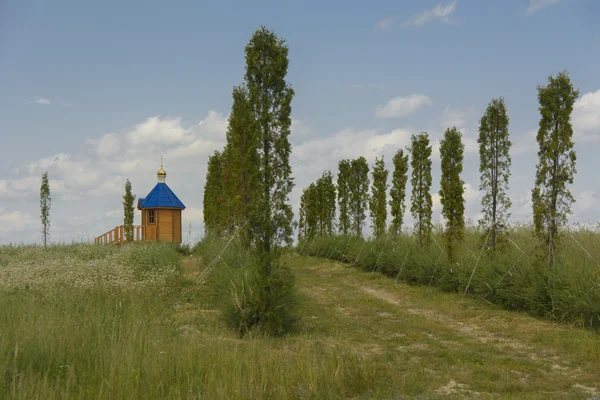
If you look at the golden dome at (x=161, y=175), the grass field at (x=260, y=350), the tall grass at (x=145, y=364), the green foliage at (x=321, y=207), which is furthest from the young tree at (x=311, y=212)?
the tall grass at (x=145, y=364)

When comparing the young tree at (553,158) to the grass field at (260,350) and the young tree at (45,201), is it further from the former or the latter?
the young tree at (45,201)

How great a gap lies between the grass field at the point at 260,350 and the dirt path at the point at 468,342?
31 millimetres

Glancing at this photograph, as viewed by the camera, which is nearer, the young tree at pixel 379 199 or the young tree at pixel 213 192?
the young tree at pixel 379 199

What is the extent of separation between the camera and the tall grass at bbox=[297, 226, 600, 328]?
10.9 metres

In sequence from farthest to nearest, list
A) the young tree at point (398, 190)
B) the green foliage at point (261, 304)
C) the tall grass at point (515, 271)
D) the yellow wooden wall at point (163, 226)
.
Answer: the yellow wooden wall at point (163, 226) < the young tree at point (398, 190) < the tall grass at point (515, 271) < the green foliage at point (261, 304)

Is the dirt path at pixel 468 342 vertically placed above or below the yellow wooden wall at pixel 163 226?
below

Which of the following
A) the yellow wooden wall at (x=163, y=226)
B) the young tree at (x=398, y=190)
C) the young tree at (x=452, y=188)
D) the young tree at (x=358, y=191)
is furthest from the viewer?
the yellow wooden wall at (x=163, y=226)

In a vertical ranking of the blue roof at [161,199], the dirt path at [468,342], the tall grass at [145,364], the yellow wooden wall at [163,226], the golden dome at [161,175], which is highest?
the golden dome at [161,175]

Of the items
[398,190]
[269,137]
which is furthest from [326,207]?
[269,137]

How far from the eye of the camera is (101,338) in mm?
6387

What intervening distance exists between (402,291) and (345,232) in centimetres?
1129

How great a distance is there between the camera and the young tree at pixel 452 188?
642 inches

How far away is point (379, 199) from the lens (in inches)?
895

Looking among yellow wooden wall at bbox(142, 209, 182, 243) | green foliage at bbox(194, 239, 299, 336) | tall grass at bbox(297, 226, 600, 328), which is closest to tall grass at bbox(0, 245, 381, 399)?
green foliage at bbox(194, 239, 299, 336)
